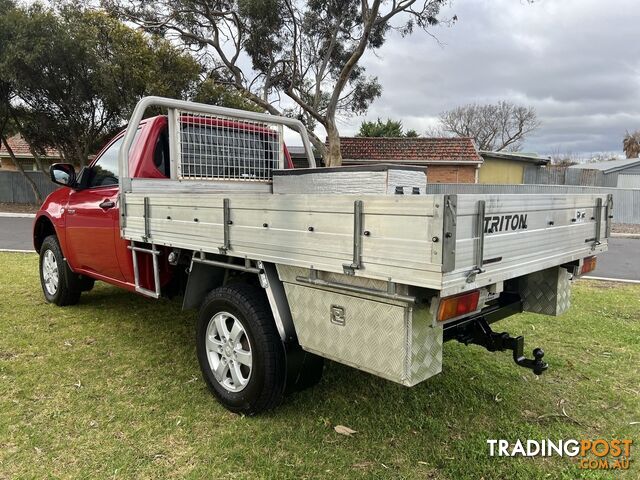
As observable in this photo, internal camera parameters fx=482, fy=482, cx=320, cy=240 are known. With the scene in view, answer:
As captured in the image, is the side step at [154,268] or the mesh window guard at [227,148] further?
the mesh window guard at [227,148]

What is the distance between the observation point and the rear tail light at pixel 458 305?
224cm

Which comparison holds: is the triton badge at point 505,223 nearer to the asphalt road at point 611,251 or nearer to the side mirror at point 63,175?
the side mirror at point 63,175

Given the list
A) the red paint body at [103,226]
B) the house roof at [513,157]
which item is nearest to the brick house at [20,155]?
the house roof at [513,157]

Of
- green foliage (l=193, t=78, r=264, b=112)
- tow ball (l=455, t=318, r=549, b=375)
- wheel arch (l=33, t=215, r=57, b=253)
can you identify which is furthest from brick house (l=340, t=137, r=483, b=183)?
tow ball (l=455, t=318, r=549, b=375)

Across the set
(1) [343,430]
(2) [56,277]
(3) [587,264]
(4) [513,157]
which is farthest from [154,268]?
(4) [513,157]

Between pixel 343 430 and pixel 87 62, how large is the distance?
59.2ft

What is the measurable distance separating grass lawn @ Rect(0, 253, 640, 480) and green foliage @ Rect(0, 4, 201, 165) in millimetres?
14191

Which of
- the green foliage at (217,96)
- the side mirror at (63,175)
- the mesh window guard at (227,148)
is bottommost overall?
the side mirror at (63,175)

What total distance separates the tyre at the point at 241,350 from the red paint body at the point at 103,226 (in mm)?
959

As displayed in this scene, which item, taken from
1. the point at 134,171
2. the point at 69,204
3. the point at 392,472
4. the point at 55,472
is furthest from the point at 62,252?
the point at 392,472

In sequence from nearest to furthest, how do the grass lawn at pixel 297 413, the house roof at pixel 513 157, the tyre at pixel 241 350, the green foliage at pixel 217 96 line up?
the grass lawn at pixel 297 413 < the tyre at pixel 241 350 < the green foliage at pixel 217 96 < the house roof at pixel 513 157

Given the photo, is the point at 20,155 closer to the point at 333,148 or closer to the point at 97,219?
the point at 333,148

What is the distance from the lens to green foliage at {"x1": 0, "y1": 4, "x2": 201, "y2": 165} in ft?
54.0

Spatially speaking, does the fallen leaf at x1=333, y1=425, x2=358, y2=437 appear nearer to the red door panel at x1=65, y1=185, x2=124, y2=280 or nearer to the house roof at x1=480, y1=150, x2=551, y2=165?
the red door panel at x1=65, y1=185, x2=124, y2=280
